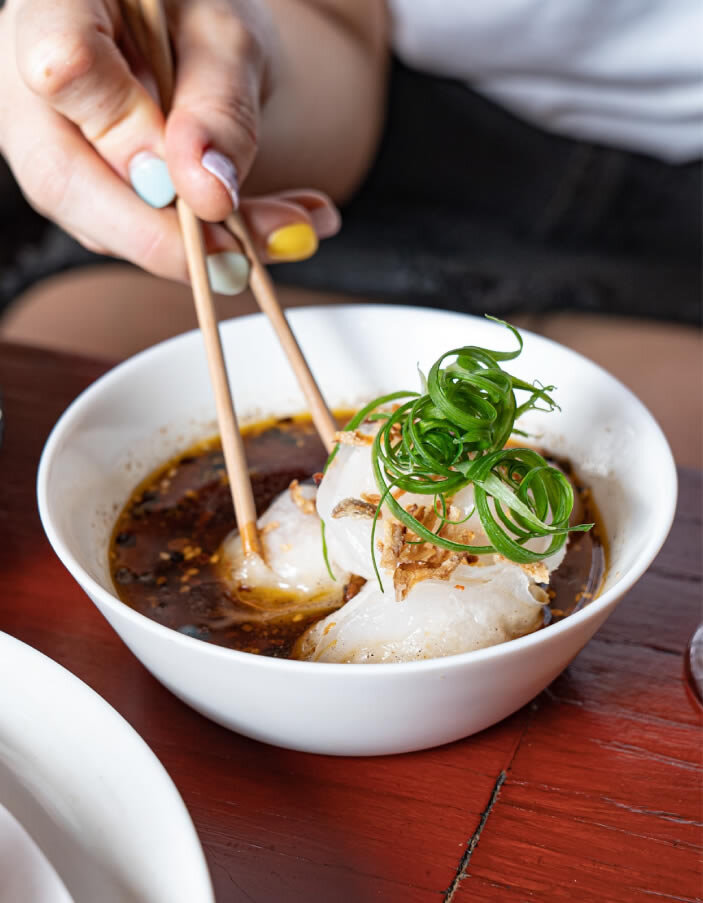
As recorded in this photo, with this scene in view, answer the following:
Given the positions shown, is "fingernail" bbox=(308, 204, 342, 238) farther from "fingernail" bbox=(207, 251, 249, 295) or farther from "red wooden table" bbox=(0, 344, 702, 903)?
"red wooden table" bbox=(0, 344, 702, 903)

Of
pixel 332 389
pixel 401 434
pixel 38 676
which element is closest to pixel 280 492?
pixel 332 389

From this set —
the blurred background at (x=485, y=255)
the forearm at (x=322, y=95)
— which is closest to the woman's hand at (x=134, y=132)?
the forearm at (x=322, y=95)

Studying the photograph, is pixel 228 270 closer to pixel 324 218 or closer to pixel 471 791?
pixel 324 218

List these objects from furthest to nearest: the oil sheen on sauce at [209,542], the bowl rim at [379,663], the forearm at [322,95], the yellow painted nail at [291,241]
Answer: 1. the forearm at [322,95]
2. the yellow painted nail at [291,241]
3. the oil sheen on sauce at [209,542]
4. the bowl rim at [379,663]

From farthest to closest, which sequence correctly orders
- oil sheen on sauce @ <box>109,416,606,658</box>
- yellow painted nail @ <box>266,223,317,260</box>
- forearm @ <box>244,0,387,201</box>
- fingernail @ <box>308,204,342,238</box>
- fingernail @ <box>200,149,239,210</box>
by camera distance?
forearm @ <box>244,0,387,201</box> < fingernail @ <box>308,204,342,238</box> < yellow painted nail @ <box>266,223,317,260</box> < fingernail @ <box>200,149,239,210</box> < oil sheen on sauce @ <box>109,416,606,658</box>

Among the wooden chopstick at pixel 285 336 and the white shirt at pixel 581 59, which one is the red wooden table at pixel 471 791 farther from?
the white shirt at pixel 581 59

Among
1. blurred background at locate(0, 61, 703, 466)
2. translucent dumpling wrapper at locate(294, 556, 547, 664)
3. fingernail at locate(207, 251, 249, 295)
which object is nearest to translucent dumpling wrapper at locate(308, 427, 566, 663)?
translucent dumpling wrapper at locate(294, 556, 547, 664)

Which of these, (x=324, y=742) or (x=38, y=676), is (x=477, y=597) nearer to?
(x=324, y=742)
